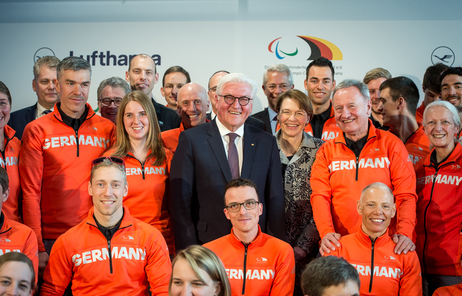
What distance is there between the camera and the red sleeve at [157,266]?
3.17m

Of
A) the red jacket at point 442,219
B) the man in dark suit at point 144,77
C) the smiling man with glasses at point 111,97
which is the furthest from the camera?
the man in dark suit at point 144,77

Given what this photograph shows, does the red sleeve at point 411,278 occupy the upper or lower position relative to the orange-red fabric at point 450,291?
upper

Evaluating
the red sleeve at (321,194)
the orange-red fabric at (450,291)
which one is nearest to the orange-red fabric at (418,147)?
the red sleeve at (321,194)

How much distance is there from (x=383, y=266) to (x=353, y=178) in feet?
2.26

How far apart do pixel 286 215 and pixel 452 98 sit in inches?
83.5

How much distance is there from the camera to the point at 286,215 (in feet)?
12.1

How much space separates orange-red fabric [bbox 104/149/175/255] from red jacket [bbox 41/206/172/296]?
0.29 metres

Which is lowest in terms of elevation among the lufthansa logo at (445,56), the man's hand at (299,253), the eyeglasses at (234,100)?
the man's hand at (299,253)

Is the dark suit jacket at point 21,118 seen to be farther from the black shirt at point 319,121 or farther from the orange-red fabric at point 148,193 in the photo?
the black shirt at point 319,121

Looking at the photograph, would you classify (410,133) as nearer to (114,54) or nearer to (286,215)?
(286,215)

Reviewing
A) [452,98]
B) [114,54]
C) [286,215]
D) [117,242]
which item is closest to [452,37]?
[452,98]

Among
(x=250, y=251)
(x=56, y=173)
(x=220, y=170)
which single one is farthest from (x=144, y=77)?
(x=250, y=251)

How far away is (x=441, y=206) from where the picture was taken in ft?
12.2

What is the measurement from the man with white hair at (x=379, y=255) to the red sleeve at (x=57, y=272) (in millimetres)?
1868
